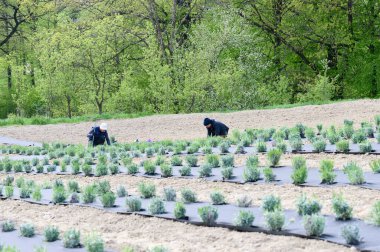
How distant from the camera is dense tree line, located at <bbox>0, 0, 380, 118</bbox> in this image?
120ft

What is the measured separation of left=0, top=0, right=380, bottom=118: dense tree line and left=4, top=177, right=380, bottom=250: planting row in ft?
79.8

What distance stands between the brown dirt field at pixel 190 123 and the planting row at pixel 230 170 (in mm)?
9574

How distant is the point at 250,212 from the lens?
844cm

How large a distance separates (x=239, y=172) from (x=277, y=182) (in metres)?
1.61

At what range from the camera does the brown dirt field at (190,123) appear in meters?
25.5

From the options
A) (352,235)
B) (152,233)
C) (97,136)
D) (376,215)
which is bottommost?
(152,233)

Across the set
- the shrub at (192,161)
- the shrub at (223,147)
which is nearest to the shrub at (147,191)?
the shrub at (192,161)

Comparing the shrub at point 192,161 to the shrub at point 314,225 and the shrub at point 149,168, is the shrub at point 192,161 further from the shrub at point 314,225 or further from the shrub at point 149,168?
the shrub at point 314,225

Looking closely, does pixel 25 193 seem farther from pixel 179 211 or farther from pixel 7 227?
pixel 179 211

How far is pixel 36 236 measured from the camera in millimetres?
9102

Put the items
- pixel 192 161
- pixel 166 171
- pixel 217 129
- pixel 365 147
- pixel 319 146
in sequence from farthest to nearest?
pixel 217 129 → pixel 192 161 → pixel 319 146 → pixel 166 171 → pixel 365 147

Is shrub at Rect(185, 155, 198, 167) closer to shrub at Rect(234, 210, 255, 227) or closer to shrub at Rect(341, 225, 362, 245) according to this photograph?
shrub at Rect(234, 210, 255, 227)

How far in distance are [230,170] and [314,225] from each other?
177 inches

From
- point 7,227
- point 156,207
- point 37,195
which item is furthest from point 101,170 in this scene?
point 156,207
